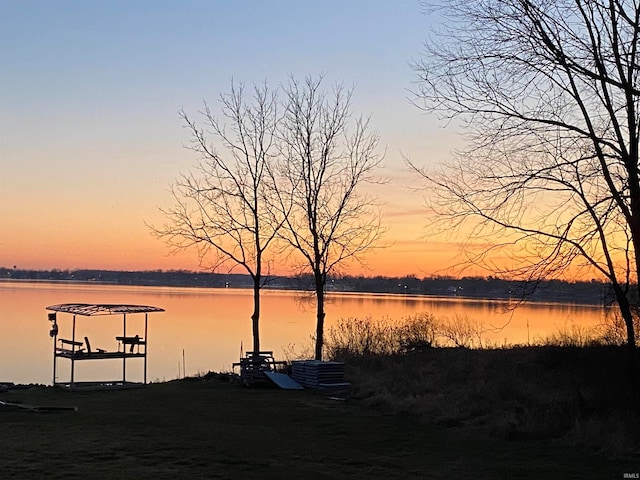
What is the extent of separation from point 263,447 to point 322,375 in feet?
23.2

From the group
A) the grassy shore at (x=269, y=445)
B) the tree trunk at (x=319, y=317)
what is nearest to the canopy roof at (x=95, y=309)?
the tree trunk at (x=319, y=317)

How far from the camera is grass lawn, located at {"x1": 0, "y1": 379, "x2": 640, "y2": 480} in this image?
8648 millimetres

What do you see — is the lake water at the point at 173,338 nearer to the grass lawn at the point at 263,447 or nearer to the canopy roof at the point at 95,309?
the grass lawn at the point at 263,447

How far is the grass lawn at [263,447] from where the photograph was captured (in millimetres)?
8648

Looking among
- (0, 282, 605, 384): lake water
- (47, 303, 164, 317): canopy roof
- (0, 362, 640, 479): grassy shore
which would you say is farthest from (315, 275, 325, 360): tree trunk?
(0, 362, 640, 479): grassy shore

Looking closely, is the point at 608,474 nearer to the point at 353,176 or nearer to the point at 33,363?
the point at 353,176

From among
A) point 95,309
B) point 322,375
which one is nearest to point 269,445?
point 322,375

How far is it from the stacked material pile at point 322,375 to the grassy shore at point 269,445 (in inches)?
83.8

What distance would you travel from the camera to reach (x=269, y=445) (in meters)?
10.1

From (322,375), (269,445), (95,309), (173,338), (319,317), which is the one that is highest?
(95,309)

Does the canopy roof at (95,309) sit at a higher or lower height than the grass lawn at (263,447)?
higher

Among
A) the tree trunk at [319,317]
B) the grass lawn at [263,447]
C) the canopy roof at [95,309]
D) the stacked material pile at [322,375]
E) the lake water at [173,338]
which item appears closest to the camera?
the grass lawn at [263,447]

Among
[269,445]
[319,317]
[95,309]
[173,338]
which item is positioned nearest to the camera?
[269,445]

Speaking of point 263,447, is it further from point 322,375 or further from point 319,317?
point 319,317
